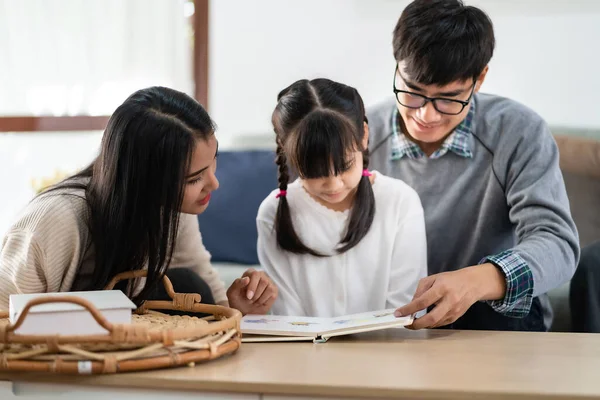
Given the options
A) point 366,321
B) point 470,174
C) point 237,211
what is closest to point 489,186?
point 470,174

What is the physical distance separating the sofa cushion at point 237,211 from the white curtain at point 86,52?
66cm

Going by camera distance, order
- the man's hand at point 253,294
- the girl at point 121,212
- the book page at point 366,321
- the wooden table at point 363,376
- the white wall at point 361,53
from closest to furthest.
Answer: the wooden table at point 363,376 → the book page at point 366,321 → the girl at point 121,212 → the man's hand at point 253,294 → the white wall at point 361,53

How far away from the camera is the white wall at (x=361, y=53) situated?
2.60 meters

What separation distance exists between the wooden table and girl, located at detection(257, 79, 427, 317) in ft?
1.27

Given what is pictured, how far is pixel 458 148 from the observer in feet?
5.52

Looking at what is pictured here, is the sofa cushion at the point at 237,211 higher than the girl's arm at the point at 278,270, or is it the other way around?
the girl's arm at the point at 278,270

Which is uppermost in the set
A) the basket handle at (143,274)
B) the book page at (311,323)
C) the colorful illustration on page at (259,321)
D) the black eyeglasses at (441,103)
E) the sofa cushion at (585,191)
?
the black eyeglasses at (441,103)

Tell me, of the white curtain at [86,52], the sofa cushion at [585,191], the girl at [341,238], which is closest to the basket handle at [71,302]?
the girl at [341,238]

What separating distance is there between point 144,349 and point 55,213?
0.41 meters

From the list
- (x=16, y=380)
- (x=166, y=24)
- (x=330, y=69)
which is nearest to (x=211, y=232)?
(x=330, y=69)

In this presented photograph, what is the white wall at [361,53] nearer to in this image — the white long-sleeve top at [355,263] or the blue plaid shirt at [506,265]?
the blue plaid shirt at [506,265]

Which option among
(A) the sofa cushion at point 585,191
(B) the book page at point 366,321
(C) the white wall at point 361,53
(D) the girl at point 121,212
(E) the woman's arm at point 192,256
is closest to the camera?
(B) the book page at point 366,321

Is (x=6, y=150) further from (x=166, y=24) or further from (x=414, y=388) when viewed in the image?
(x=414, y=388)

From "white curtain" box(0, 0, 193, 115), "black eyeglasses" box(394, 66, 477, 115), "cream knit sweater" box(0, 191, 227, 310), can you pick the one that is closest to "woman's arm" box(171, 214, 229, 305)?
"cream knit sweater" box(0, 191, 227, 310)
